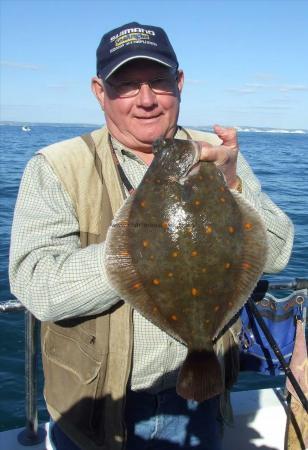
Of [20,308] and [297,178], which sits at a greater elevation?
[20,308]

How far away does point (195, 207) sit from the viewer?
212cm

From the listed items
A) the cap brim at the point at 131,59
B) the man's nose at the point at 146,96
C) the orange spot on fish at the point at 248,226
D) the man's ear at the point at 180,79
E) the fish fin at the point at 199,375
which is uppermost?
the cap brim at the point at 131,59

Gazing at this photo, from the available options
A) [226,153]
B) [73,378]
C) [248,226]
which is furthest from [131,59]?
[73,378]

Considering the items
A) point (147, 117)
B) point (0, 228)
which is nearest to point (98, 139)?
point (147, 117)

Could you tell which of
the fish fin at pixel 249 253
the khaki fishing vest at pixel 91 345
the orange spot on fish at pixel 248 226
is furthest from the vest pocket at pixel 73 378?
the orange spot on fish at pixel 248 226

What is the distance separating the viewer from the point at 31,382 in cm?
360

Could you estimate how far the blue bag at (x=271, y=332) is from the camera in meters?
3.82

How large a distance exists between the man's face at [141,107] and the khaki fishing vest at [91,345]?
0.21m

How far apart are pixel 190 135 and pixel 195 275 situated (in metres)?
1.36

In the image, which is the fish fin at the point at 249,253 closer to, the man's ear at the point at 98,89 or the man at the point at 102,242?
the man at the point at 102,242

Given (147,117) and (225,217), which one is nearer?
(225,217)

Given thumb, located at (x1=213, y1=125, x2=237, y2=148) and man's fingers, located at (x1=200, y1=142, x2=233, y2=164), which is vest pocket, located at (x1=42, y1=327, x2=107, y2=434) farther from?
thumb, located at (x1=213, y1=125, x2=237, y2=148)

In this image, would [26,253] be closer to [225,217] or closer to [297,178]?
[225,217]

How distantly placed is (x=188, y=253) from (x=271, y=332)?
2.14m
